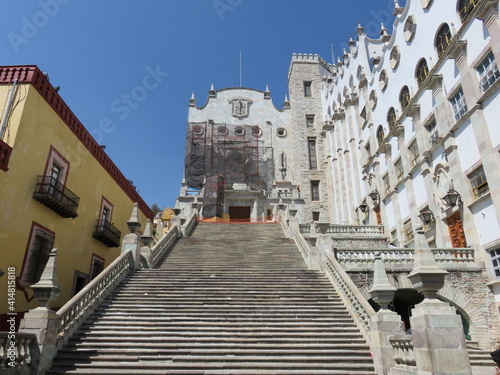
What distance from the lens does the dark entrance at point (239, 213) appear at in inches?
1310

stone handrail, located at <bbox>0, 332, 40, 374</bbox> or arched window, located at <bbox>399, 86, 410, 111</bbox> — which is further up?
arched window, located at <bbox>399, 86, 410, 111</bbox>

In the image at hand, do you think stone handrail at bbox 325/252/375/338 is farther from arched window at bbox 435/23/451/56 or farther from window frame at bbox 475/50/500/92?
arched window at bbox 435/23/451/56

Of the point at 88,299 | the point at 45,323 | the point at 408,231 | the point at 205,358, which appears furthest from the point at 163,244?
the point at 408,231

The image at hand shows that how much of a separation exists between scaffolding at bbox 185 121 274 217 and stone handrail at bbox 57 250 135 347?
2417cm

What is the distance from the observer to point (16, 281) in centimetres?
1156

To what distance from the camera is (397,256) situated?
1458 centimetres

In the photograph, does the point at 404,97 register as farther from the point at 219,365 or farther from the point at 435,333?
the point at 219,365

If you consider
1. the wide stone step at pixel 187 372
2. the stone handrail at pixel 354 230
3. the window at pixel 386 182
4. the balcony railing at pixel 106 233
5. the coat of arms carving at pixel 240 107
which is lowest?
the wide stone step at pixel 187 372

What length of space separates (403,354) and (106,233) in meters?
15.3

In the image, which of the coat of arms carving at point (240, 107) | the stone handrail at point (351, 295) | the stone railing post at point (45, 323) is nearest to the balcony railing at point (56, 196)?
the stone railing post at point (45, 323)

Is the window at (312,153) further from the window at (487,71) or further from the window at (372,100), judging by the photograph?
the window at (487,71)

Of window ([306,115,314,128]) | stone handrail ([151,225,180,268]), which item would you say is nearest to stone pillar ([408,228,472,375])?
stone handrail ([151,225,180,268])

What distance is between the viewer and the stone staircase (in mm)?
7836

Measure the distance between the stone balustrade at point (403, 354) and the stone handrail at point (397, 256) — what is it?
6.61 metres
